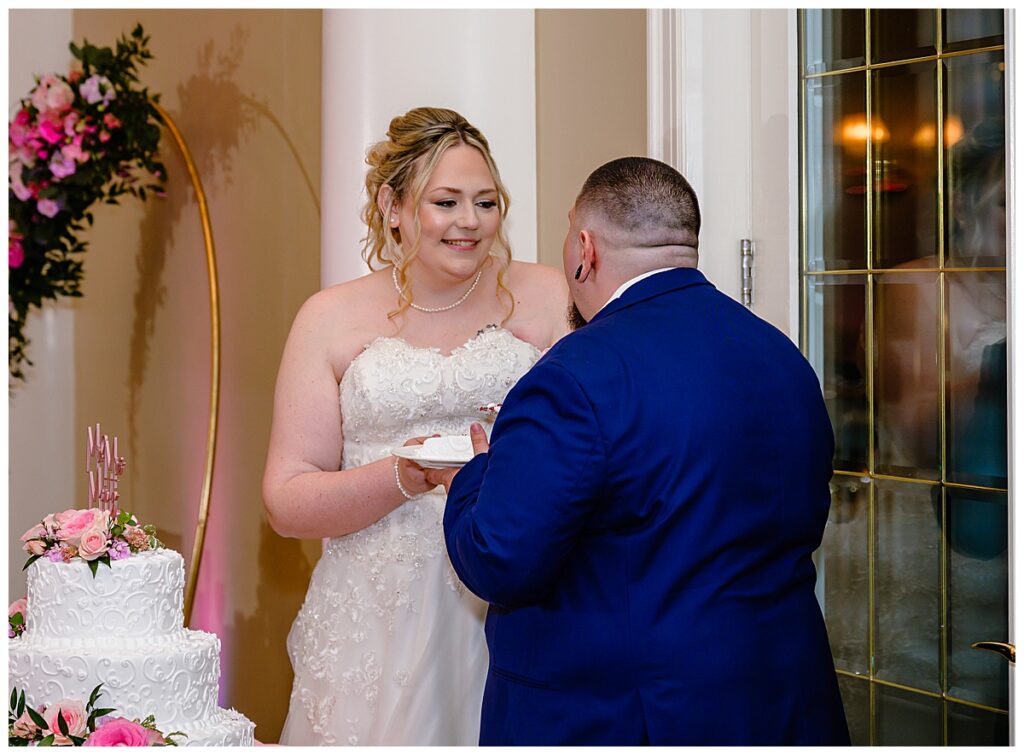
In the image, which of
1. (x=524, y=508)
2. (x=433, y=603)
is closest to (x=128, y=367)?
(x=433, y=603)

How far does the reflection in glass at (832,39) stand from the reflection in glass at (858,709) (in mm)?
1522

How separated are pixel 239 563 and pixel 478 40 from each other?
262cm

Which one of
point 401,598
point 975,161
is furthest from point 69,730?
point 975,161

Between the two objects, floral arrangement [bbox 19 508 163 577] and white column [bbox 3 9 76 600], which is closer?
floral arrangement [bbox 19 508 163 577]

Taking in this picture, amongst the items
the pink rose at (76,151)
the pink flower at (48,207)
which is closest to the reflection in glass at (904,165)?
the pink rose at (76,151)

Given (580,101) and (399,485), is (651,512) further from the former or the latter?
(580,101)

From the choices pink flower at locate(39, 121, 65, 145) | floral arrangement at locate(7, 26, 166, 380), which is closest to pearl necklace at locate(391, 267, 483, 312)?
floral arrangement at locate(7, 26, 166, 380)

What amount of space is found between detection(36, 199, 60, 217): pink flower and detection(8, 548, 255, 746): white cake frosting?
291 centimetres

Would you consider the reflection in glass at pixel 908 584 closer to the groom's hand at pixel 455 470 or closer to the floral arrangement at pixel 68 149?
the groom's hand at pixel 455 470

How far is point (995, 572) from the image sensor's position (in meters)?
2.52

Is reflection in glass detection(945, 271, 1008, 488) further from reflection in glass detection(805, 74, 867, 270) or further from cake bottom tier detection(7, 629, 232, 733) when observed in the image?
cake bottom tier detection(7, 629, 232, 733)

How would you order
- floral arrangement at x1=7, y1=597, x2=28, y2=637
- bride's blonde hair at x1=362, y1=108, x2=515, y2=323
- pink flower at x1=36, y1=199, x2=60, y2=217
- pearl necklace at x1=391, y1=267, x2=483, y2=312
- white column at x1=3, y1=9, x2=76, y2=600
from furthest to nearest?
1. white column at x1=3, y1=9, x2=76, y2=600
2. pink flower at x1=36, y1=199, x2=60, y2=217
3. pearl necklace at x1=391, y1=267, x2=483, y2=312
4. bride's blonde hair at x1=362, y1=108, x2=515, y2=323
5. floral arrangement at x1=7, y1=597, x2=28, y2=637

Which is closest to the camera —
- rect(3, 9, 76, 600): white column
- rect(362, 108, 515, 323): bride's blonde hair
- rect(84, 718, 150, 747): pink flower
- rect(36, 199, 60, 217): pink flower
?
rect(84, 718, 150, 747): pink flower

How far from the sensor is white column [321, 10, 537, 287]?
11.4 ft
